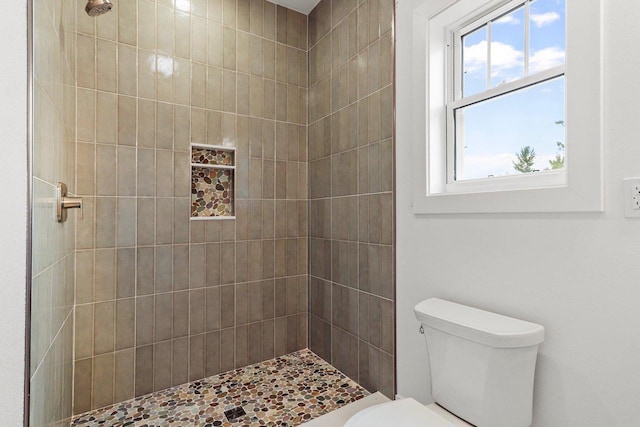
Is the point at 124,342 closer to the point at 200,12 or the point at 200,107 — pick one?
the point at 200,107

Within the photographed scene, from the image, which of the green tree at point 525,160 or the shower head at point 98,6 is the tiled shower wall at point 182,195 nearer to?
the shower head at point 98,6

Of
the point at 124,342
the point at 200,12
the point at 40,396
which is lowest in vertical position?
the point at 124,342

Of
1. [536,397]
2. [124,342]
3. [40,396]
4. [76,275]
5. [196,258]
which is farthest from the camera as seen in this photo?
[196,258]

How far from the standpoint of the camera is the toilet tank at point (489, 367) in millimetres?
1081

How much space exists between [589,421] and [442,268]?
0.70 metres

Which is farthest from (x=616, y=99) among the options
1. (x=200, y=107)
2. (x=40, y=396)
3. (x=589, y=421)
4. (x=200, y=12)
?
(x=200, y=12)

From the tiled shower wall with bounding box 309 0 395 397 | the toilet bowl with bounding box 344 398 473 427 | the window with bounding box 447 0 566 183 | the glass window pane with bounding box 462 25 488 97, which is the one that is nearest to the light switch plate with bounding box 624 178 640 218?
the window with bounding box 447 0 566 183

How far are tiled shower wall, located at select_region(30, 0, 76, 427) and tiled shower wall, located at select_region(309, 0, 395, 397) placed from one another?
1.49m

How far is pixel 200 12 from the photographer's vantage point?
7.00 ft

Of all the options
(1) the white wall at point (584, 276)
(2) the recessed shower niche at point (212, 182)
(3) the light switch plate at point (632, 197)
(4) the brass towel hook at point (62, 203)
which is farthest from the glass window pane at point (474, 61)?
(4) the brass towel hook at point (62, 203)

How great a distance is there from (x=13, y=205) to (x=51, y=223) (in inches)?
16.3

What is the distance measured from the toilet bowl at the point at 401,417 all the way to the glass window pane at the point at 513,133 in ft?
3.27

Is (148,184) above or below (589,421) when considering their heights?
above

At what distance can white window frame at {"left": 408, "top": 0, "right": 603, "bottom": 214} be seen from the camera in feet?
3.33
